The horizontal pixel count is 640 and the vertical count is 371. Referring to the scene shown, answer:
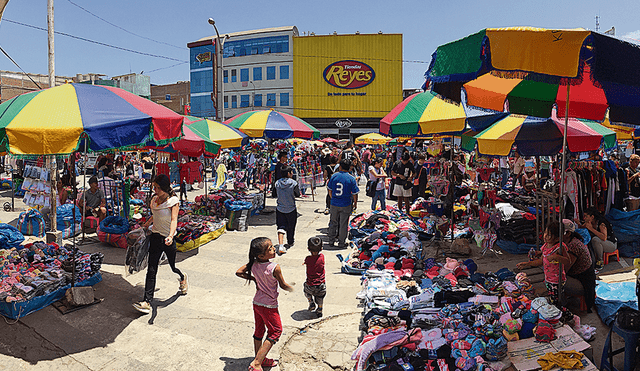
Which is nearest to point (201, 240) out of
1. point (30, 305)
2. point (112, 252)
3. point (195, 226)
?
point (195, 226)

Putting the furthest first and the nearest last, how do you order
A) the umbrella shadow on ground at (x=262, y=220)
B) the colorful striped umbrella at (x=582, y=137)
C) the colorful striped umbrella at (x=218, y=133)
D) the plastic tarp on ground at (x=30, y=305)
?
1. the umbrella shadow on ground at (x=262, y=220)
2. the colorful striped umbrella at (x=218, y=133)
3. the colorful striped umbrella at (x=582, y=137)
4. the plastic tarp on ground at (x=30, y=305)

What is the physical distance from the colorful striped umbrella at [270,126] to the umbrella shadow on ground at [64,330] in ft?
21.4

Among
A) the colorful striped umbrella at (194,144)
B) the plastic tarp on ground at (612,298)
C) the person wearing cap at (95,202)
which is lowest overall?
the plastic tarp on ground at (612,298)

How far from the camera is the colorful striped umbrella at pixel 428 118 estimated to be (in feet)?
23.1

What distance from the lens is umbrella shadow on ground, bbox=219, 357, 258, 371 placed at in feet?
14.1

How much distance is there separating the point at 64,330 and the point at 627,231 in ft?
30.5

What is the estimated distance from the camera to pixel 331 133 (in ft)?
151

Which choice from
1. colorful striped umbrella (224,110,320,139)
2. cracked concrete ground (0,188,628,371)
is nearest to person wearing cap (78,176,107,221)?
cracked concrete ground (0,188,628,371)

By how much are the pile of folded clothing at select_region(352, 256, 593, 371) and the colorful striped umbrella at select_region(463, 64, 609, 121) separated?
240 cm

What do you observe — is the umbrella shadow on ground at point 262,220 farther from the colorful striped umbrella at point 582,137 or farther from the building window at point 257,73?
the building window at point 257,73

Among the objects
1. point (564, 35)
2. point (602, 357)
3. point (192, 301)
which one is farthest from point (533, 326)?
point (192, 301)

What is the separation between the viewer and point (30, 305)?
543 centimetres

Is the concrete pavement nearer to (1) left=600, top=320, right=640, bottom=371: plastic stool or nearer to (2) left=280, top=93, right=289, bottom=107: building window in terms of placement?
(1) left=600, top=320, right=640, bottom=371: plastic stool

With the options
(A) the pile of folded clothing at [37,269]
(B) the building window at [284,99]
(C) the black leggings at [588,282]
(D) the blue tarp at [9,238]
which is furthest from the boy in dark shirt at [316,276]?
(B) the building window at [284,99]
